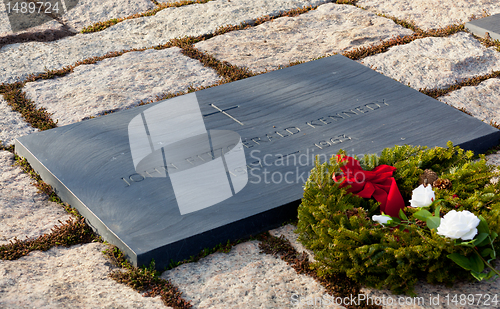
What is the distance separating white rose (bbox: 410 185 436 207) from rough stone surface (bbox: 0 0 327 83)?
3559 millimetres

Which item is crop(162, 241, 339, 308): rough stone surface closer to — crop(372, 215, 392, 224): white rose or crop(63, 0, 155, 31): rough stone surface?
crop(372, 215, 392, 224): white rose

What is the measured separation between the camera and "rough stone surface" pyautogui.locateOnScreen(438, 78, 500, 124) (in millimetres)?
3706

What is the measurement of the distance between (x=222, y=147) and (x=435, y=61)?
254 centimetres

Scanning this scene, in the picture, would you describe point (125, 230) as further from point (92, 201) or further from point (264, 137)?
point (264, 137)

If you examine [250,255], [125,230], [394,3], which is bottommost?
[250,255]

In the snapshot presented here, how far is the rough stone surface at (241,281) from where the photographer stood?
6.80ft

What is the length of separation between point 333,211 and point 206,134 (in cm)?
124

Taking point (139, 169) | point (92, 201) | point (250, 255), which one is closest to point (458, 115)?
point (250, 255)

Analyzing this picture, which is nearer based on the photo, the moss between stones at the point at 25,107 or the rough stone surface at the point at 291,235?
the rough stone surface at the point at 291,235

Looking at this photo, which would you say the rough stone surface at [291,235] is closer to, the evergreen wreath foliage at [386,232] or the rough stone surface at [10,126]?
the evergreen wreath foliage at [386,232]

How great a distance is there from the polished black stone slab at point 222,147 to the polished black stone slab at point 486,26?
6.10 feet

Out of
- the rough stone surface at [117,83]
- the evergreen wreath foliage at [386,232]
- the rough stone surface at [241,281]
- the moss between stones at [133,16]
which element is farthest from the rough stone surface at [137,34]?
the evergreen wreath foliage at [386,232]

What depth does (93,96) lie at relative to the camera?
3.91 metres

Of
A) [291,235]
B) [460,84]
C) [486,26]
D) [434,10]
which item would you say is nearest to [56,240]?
[291,235]
